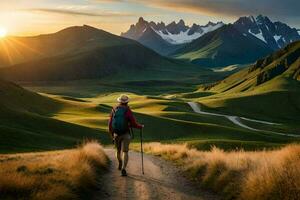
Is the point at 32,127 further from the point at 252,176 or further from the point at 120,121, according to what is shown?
the point at 252,176

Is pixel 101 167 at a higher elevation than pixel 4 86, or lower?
lower

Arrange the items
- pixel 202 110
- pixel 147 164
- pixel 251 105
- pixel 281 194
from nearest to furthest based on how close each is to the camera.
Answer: pixel 281 194, pixel 147 164, pixel 202 110, pixel 251 105

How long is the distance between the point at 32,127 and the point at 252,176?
177 ft

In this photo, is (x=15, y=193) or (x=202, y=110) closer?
(x=15, y=193)

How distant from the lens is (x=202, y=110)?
14688 centimetres

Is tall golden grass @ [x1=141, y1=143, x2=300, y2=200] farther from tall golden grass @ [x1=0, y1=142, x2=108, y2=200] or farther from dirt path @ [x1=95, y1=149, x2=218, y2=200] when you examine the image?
tall golden grass @ [x1=0, y1=142, x2=108, y2=200]

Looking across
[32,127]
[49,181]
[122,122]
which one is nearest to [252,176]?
[49,181]

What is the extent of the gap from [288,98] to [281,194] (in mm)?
171195

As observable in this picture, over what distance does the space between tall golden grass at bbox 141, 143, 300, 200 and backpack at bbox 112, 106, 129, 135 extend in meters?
3.44

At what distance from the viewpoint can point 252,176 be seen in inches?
538

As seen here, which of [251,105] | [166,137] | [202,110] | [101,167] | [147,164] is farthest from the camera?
[251,105]

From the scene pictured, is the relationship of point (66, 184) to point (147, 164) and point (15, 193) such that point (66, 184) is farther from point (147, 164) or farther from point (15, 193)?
point (147, 164)

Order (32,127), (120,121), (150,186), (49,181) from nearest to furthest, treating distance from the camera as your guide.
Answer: (49,181), (150,186), (120,121), (32,127)

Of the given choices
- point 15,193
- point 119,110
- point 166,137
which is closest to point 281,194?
point 15,193
